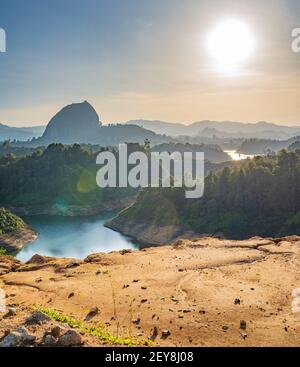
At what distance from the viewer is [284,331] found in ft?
51.2

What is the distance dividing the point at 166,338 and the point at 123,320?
2.45 m

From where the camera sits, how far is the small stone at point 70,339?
38.7ft

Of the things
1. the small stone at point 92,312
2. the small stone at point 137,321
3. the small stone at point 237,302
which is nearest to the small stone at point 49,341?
the small stone at point 137,321

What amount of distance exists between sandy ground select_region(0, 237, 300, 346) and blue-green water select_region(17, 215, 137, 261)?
32.8 metres

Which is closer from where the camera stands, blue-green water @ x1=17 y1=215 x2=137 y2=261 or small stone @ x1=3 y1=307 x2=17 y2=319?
small stone @ x1=3 y1=307 x2=17 y2=319

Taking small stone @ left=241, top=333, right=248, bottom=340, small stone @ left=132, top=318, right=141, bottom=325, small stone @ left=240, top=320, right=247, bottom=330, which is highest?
small stone @ left=240, top=320, right=247, bottom=330

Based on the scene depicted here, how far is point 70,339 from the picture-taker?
11859 millimetres

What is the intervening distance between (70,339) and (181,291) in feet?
30.5

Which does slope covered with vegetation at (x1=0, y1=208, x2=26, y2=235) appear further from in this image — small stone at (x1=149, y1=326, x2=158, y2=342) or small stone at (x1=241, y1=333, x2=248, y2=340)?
small stone at (x1=241, y1=333, x2=248, y2=340)

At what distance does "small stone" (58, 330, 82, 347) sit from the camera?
465 inches

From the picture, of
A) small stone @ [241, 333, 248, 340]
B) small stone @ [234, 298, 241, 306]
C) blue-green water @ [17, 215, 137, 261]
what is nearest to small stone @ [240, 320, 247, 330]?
small stone @ [241, 333, 248, 340]

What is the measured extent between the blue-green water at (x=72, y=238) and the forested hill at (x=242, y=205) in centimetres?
569

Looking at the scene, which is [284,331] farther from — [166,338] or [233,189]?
[233,189]
